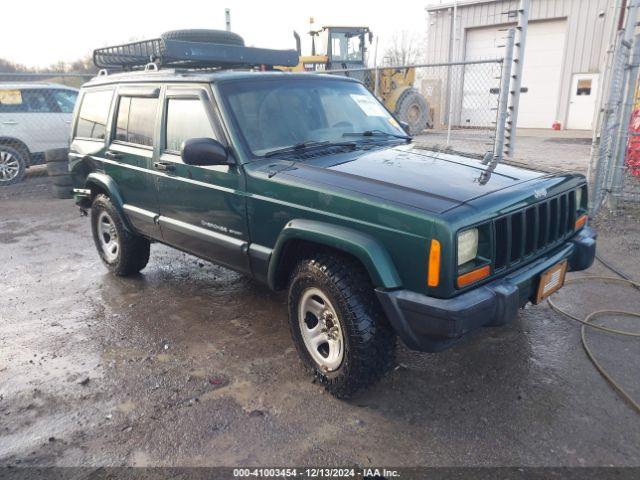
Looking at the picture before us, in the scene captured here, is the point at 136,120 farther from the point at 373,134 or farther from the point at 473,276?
the point at 473,276

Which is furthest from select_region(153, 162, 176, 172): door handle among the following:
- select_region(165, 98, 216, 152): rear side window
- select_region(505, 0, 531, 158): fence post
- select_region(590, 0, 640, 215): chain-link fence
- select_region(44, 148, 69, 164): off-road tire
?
select_region(590, 0, 640, 215): chain-link fence

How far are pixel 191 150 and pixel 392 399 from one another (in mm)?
2006

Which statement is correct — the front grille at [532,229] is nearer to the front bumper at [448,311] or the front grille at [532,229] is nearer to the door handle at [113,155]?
the front bumper at [448,311]

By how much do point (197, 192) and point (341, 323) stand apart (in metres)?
1.61

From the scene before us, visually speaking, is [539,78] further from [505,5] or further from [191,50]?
[191,50]

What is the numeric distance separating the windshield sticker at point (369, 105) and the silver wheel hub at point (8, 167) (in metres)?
8.72

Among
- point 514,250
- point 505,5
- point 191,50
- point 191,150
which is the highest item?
point 505,5

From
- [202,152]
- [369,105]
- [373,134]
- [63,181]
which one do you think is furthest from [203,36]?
[63,181]

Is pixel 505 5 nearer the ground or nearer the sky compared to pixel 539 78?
nearer the sky

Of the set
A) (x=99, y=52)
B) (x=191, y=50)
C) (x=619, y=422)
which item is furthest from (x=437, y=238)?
(x=99, y=52)

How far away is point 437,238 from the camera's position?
239 centimetres

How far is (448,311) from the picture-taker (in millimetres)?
2385

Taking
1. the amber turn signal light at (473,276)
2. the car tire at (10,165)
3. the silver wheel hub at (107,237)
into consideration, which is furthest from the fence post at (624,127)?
the car tire at (10,165)

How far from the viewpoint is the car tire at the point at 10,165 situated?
987cm
